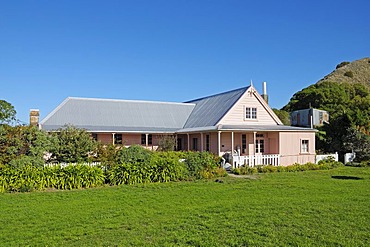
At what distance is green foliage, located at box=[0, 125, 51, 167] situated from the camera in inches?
576

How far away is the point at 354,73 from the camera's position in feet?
268

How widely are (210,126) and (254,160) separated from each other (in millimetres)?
4400

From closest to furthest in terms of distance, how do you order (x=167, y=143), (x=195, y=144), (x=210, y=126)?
(x=210, y=126), (x=167, y=143), (x=195, y=144)

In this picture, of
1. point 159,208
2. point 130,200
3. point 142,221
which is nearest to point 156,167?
point 130,200

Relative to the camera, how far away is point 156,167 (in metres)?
16.4

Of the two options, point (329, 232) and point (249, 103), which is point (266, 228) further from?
point (249, 103)

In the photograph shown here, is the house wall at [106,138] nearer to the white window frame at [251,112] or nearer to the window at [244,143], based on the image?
the window at [244,143]

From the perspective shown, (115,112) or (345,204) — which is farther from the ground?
(115,112)

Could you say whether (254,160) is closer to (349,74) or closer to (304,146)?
(304,146)

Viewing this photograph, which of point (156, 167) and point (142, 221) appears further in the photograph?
point (156, 167)

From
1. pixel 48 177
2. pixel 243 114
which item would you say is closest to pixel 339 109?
pixel 243 114

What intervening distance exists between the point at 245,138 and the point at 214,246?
68.2ft

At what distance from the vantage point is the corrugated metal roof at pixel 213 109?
85.8 ft

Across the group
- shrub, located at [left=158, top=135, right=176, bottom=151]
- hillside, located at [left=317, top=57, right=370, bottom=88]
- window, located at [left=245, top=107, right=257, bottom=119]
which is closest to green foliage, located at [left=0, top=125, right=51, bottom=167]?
shrub, located at [left=158, top=135, right=176, bottom=151]
